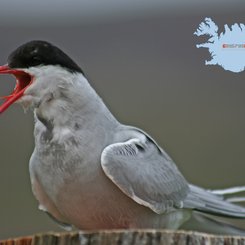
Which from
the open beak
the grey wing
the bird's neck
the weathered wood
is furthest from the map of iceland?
the weathered wood

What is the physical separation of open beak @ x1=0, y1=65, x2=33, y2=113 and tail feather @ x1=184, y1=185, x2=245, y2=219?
0.75m

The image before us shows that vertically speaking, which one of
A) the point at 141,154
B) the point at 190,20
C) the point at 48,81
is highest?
the point at 190,20

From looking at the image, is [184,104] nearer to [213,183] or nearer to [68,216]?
[213,183]

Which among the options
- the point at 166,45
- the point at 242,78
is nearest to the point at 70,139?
the point at 166,45

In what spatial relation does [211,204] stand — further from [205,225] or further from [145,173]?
[145,173]

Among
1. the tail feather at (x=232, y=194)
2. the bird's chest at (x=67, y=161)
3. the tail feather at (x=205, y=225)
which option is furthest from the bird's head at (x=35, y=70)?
the tail feather at (x=232, y=194)

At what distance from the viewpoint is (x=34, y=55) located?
3.08 metres

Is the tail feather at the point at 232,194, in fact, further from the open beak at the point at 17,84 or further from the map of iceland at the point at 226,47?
the open beak at the point at 17,84

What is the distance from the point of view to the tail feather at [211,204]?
135 inches

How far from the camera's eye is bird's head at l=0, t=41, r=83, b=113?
309 cm

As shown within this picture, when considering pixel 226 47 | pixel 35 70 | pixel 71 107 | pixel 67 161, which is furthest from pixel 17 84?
pixel 226 47

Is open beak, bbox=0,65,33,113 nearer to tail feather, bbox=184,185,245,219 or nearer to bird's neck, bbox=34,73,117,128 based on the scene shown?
bird's neck, bbox=34,73,117,128

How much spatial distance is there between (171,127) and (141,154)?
5.91 feet

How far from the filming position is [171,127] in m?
5.05
